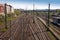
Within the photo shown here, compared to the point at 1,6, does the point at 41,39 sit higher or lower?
lower

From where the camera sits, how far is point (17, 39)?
17422mm

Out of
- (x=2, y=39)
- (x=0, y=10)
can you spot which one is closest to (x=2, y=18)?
(x=0, y=10)

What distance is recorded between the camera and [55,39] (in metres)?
17.8

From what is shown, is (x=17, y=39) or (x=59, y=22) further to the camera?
(x=59, y=22)

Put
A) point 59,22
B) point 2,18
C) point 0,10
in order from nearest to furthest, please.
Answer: point 59,22 < point 2,18 < point 0,10

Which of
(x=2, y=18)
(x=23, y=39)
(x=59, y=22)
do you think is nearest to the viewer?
(x=23, y=39)

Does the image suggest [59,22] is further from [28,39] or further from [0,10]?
[0,10]

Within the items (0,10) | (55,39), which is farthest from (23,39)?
(0,10)

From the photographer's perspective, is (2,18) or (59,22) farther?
(2,18)

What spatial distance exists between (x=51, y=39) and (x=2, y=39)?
4953 millimetres

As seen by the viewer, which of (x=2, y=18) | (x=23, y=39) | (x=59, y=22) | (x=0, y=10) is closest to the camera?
(x=23, y=39)

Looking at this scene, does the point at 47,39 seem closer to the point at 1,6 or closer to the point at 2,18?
the point at 2,18

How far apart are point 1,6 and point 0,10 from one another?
3.08m

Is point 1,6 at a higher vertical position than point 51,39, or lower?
higher
